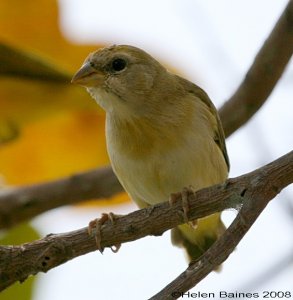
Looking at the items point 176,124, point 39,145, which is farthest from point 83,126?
point 176,124

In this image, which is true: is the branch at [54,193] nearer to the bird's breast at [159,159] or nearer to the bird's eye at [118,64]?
the bird's breast at [159,159]

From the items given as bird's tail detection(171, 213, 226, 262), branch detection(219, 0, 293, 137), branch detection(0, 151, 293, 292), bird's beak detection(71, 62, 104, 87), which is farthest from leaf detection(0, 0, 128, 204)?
bird's tail detection(171, 213, 226, 262)

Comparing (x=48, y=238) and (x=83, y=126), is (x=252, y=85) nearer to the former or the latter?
(x=83, y=126)

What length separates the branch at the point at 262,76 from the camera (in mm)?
3602

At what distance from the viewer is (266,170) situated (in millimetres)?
2926

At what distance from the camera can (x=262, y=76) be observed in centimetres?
383

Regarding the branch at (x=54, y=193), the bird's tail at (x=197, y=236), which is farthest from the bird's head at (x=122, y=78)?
the bird's tail at (x=197, y=236)

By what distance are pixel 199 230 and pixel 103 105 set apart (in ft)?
4.01

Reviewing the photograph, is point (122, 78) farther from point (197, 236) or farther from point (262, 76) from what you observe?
point (197, 236)

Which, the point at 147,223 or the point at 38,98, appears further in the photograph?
the point at 38,98

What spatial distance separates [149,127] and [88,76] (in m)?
0.41

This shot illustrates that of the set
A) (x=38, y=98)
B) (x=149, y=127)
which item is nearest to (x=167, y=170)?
(x=149, y=127)

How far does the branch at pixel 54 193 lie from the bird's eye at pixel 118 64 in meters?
0.83

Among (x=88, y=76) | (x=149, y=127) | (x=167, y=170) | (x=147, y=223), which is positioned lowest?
(x=147, y=223)
